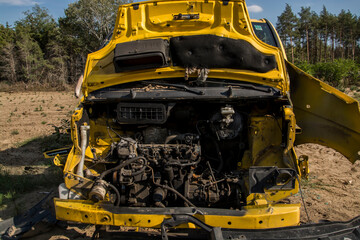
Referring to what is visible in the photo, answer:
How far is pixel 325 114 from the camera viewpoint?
400 centimetres

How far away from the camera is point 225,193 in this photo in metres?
3.52

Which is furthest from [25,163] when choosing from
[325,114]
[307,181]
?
[325,114]

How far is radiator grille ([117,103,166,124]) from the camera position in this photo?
3.79 metres

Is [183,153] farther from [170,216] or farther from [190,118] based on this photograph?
[170,216]

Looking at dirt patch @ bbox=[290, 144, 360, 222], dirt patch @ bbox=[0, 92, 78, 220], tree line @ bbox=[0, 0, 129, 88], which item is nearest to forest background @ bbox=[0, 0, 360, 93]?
tree line @ bbox=[0, 0, 129, 88]

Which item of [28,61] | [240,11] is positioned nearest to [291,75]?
[240,11]

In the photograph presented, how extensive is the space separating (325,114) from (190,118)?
185cm

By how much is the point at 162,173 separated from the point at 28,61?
35.1m

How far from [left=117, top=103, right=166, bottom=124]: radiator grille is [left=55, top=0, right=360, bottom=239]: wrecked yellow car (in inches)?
0.5

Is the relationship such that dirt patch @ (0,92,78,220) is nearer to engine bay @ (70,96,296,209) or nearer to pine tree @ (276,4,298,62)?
engine bay @ (70,96,296,209)

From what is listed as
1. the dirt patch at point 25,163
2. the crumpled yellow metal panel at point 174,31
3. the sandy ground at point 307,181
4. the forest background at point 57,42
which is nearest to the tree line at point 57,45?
the forest background at point 57,42

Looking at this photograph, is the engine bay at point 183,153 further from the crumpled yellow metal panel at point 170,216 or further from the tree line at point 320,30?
the tree line at point 320,30

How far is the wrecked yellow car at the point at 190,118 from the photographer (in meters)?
3.43

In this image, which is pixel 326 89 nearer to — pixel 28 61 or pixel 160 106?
pixel 160 106
